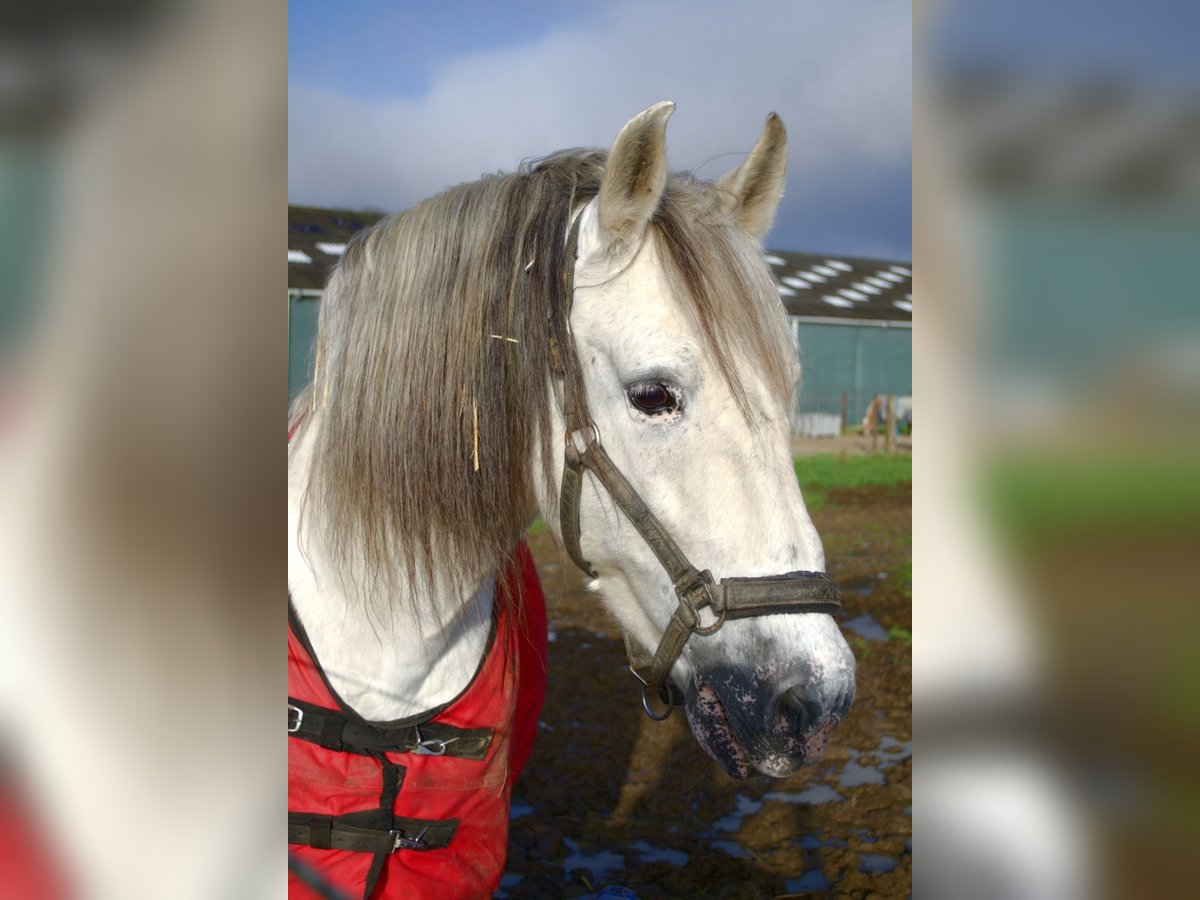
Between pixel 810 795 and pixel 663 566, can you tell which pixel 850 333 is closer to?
pixel 810 795

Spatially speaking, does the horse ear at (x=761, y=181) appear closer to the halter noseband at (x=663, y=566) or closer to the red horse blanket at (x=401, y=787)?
the halter noseband at (x=663, y=566)

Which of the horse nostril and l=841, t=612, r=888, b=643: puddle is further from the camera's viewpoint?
l=841, t=612, r=888, b=643: puddle

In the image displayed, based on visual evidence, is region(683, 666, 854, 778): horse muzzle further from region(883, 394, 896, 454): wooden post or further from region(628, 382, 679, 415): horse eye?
region(883, 394, 896, 454): wooden post

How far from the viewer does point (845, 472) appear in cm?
1312

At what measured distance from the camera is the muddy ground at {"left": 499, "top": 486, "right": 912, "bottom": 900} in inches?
129

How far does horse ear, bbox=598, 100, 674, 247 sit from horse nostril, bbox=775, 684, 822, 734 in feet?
2.76

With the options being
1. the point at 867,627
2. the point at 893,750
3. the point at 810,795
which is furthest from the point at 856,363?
the point at 810,795

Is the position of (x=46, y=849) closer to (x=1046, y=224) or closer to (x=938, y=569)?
(x=938, y=569)

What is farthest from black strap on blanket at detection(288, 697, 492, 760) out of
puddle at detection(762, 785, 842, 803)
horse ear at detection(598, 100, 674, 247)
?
puddle at detection(762, 785, 842, 803)

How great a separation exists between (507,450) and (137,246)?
1.06m

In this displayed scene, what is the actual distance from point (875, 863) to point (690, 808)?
86 centimetres

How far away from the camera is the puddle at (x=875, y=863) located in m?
3.29

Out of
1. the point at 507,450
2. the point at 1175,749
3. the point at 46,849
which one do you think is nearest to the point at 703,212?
the point at 507,450

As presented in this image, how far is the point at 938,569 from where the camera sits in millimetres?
470
